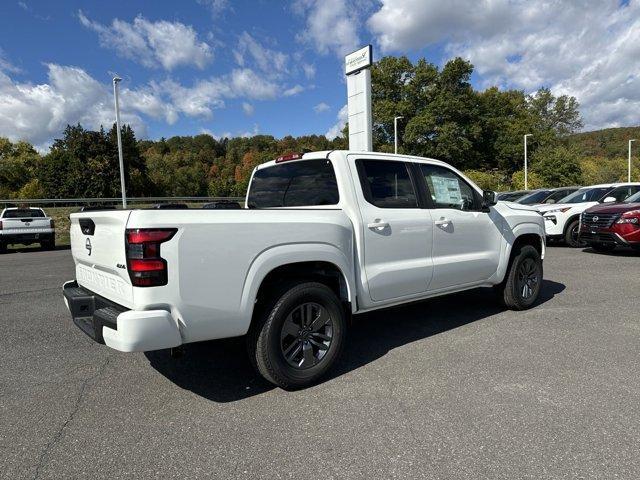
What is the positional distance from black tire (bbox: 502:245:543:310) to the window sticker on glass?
130cm

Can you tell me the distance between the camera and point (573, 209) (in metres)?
12.2

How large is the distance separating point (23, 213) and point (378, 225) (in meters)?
15.7

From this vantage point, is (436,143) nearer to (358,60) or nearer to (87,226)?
(358,60)

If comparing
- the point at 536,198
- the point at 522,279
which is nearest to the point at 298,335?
the point at 522,279

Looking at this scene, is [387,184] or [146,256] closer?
[146,256]

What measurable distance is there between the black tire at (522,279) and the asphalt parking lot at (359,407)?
0.37 metres

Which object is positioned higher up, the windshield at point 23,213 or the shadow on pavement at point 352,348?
the windshield at point 23,213

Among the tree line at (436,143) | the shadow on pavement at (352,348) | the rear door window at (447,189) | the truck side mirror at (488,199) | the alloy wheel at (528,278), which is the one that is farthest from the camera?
the tree line at (436,143)

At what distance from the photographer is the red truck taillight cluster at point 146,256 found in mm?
2850

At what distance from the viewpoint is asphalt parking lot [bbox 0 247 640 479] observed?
257 centimetres

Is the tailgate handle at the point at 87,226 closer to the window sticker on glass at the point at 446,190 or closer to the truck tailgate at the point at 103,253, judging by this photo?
the truck tailgate at the point at 103,253

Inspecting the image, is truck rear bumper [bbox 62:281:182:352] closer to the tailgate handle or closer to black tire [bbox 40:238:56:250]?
the tailgate handle

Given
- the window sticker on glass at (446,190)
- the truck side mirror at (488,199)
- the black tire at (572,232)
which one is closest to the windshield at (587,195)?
the black tire at (572,232)

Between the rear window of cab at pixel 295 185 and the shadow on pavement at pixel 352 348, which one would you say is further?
Result: the rear window of cab at pixel 295 185
